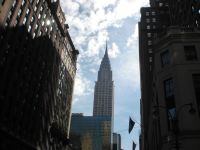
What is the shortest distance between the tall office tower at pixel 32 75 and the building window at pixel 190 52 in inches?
1197

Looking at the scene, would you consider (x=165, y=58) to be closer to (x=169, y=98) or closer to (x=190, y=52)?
(x=190, y=52)

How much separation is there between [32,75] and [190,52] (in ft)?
122

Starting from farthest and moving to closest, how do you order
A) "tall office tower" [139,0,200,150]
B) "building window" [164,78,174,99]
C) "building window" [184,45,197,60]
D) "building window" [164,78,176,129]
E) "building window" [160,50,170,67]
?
"building window" [160,50,170,67] → "building window" [184,45,197,60] → "building window" [164,78,174,99] → "building window" [164,78,176,129] → "tall office tower" [139,0,200,150]

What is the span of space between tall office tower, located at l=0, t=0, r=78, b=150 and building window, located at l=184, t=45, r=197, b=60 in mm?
30395

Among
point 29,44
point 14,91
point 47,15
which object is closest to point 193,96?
point 14,91

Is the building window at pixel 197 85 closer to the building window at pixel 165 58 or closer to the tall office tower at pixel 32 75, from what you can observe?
the building window at pixel 165 58

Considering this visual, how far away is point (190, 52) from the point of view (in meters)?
37.1

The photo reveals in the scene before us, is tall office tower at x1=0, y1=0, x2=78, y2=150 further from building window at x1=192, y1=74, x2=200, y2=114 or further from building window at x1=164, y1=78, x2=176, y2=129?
building window at x1=192, y1=74, x2=200, y2=114

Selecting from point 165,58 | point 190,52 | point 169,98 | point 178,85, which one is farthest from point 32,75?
point 178,85

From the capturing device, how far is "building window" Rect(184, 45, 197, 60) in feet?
120

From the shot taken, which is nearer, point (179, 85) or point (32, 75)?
point (179, 85)

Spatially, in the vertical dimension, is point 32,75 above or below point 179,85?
above

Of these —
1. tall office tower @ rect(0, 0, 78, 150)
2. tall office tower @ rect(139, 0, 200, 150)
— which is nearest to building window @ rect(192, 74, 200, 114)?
tall office tower @ rect(139, 0, 200, 150)

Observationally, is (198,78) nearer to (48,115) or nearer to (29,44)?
(29,44)
